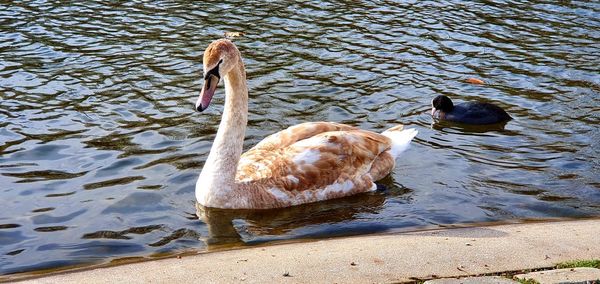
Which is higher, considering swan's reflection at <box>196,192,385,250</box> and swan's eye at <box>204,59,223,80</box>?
swan's eye at <box>204,59,223,80</box>

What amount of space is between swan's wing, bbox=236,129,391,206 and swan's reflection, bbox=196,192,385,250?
0.15 meters

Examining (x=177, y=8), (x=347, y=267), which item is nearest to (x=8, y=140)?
(x=347, y=267)

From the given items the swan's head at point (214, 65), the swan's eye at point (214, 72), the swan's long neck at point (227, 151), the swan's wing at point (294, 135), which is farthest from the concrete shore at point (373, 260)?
the swan's wing at point (294, 135)

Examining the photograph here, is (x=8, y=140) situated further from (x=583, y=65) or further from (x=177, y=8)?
(x=583, y=65)

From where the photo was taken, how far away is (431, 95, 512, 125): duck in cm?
1230

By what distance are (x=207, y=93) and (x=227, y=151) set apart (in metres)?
0.90

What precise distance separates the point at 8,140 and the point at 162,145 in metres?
1.90

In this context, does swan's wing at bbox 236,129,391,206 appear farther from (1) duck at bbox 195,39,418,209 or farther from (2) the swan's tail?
(2) the swan's tail

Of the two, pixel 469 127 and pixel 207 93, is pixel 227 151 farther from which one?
pixel 469 127

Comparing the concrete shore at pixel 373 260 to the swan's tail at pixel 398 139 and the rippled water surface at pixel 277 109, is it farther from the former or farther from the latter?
the swan's tail at pixel 398 139

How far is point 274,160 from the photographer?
32.2 ft

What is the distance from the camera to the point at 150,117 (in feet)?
39.4

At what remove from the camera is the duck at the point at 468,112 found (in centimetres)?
1230

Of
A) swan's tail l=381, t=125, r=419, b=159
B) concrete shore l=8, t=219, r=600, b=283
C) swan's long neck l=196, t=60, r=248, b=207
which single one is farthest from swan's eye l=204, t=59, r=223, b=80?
swan's tail l=381, t=125, r=419, b=159
